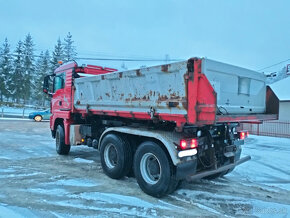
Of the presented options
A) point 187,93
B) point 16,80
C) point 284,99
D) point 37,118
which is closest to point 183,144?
point 187,93

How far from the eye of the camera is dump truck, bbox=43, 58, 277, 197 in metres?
4.01

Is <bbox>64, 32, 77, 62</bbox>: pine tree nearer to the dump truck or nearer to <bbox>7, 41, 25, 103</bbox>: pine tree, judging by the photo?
<bbox>7, 41, 25, 103</bbox>: pine tree

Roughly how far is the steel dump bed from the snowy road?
1502 millimetres

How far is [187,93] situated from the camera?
13.2 feet

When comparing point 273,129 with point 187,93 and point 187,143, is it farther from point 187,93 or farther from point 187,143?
point 187,93

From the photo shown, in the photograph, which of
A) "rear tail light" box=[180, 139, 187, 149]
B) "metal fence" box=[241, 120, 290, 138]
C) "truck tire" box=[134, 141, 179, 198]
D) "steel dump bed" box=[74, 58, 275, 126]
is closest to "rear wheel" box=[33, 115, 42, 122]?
"metal fence" box=[241, 120, 290, 138]

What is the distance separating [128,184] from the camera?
17.4 feet

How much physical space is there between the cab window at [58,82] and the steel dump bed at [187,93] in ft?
7.90

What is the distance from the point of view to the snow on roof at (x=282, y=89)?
55.2 feet

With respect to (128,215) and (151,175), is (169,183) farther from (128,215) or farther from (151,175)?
(128,215)

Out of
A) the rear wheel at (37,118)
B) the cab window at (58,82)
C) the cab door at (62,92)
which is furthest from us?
the rear wheel at (37,118)

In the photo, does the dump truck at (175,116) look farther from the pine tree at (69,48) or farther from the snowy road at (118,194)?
the pine tree at (69,48)

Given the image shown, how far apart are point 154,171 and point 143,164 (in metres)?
0.26

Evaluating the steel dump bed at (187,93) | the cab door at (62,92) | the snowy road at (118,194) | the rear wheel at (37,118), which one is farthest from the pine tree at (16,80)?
the steel dump bed at (187,93)
